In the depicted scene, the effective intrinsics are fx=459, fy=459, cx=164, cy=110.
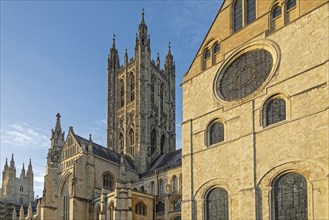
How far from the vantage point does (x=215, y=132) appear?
92.8ft

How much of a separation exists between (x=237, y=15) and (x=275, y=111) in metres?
7.61

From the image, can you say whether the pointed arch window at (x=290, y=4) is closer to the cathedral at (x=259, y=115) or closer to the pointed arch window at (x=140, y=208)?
the cathedral at (x=259, y=115)

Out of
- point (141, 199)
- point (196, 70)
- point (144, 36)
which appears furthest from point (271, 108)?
point (144, 36)

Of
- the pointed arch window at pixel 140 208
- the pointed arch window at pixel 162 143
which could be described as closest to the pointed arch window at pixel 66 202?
the pointed arch window at pixel 140 208

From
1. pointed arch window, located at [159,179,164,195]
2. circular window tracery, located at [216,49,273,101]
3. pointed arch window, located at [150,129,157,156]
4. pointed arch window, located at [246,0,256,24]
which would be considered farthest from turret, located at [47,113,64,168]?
pointed arch window, located at [246,0,256,24]

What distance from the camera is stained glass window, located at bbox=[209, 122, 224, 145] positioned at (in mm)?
27830

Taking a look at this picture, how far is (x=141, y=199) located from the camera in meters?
47.3

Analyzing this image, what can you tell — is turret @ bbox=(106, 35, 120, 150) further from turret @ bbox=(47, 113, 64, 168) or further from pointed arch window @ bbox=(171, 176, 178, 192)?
pointed arch window @ bbox=(171, 176, 178, 192)

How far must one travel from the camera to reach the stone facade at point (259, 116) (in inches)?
886

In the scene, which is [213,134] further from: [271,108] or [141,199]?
[141,199]

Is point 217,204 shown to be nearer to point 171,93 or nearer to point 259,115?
point 259,115

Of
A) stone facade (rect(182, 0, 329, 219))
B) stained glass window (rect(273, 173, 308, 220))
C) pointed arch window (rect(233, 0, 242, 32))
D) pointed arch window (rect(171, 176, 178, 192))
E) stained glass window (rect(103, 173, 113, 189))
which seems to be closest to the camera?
stained glass window (rect(273, 173, 308, 220))

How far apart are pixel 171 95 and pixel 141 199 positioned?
28.3 metres

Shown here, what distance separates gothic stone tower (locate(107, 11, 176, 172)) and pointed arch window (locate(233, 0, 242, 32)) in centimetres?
3476
